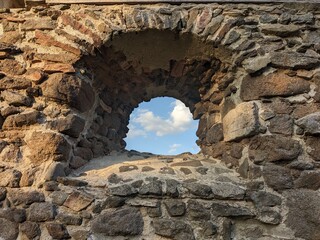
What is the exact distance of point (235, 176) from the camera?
2209 mm

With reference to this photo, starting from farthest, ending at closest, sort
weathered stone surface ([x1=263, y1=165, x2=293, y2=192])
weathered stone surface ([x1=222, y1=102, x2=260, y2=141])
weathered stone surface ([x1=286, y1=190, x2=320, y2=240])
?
weathered stone surface ([x1=222, y1=102, x2=260, y2=141])
weathered stone surface ([x1=263, y1=165, x2=293, y2=192])
weathered stone surface ([x1=286, y1=190, x2=320, y2=240])

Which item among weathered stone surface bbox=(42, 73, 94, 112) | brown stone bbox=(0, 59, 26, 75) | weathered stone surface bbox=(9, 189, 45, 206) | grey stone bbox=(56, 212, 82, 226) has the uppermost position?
brown stone bbox=(0, 59, 26, 75)

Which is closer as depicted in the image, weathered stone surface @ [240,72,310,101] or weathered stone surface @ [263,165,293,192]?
weathered stone surface @ [263,165,293,192]

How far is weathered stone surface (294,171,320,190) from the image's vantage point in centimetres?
200

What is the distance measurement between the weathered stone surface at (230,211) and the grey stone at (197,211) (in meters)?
0.06

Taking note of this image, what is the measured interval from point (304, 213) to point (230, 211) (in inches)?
19.2

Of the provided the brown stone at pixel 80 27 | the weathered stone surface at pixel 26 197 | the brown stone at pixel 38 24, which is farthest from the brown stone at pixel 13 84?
the weathered stone surface at pixel 26 197

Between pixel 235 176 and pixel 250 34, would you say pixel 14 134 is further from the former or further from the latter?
pixel 250 34

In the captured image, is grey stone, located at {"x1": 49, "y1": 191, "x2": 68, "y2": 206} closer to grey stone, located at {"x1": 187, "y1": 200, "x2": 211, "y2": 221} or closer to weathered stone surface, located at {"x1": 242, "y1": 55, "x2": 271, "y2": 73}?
grey stone, located at {"x1": 187, "y1": 200, "x2": 211, "y2": 221}

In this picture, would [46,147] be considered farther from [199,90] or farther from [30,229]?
[199,90]

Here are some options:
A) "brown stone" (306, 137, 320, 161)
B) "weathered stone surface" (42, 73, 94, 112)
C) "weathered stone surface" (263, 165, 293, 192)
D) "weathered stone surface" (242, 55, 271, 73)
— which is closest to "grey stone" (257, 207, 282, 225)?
"weathered stone surface" (263, 165, 293, 192)

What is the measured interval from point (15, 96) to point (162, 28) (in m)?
1.30

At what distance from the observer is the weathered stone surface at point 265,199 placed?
6.56 ft

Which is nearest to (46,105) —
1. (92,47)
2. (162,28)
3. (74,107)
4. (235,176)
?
(74,107)
